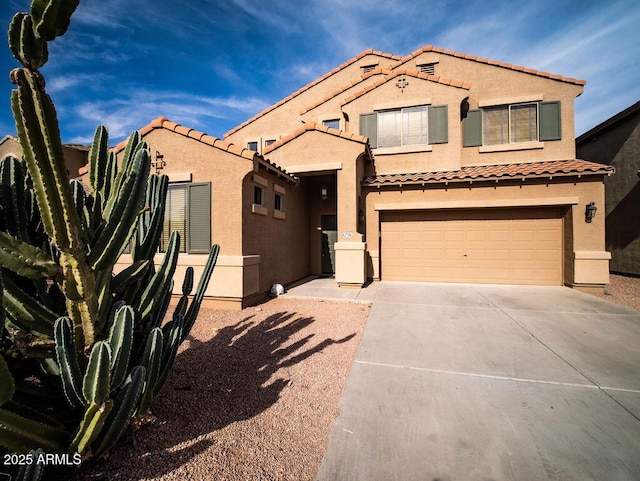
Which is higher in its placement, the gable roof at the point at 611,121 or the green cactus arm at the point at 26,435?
the gable roof at the point at 611,121

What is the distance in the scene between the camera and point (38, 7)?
5.55 feet

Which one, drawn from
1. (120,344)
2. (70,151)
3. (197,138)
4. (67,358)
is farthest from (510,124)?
(70,151)

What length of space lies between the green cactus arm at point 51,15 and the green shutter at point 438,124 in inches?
432

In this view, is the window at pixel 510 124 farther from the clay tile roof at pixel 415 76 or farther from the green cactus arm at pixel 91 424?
the green cactus arm at pixel 91 424

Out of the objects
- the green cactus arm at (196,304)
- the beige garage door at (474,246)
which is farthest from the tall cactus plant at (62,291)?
the beige garage door at (474,246)

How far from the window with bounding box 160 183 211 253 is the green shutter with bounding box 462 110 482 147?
9933mm

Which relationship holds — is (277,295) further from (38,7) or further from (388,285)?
(38,7)

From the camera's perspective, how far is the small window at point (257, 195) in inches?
293

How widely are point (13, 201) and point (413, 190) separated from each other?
9850mm

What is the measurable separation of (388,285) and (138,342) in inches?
317

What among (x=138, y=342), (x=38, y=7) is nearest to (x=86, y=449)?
(x=138, y=342)

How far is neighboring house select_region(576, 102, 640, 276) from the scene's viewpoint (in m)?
11.4

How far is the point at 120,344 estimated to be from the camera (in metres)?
1.96

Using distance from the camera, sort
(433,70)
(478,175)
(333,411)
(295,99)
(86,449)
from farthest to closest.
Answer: (295,99)
(433,70)
(478,175)
(333,411)
(86,449)
